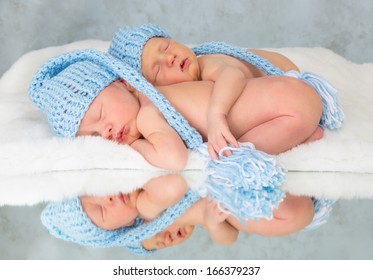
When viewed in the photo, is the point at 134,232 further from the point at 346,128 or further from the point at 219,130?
the point at 346,128

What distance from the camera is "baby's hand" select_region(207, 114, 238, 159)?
1.74m

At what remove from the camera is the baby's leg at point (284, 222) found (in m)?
1.41

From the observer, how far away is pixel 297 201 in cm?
153

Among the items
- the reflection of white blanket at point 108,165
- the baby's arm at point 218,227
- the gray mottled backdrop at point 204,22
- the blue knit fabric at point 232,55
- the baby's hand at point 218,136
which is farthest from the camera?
the gray mottled backdrop at point 204,22

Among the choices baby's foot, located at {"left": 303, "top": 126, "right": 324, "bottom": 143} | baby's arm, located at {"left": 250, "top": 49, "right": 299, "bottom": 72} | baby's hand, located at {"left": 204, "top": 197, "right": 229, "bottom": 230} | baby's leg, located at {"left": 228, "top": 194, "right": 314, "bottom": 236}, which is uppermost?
baby's leg, located at {"left": 228, "top": 194, "right": 314, "bottom": 236}

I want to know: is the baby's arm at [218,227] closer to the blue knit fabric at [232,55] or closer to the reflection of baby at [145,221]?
the reflection of baby at [145,221]

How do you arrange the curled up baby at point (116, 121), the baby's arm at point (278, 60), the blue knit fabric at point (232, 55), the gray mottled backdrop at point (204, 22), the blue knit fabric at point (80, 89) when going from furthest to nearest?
the gray mottled backdrop at point (204, 22) < the baby's arm at point (278, 60) < the blue knit fabric at point (232, 55) < the blue knit fabric at point (80, 89) < the curled up baby at point (116, 121)

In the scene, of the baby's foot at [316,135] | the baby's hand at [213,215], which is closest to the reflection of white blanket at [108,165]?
the baby's foot at [316,135]

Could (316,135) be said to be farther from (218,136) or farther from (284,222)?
(284,222)

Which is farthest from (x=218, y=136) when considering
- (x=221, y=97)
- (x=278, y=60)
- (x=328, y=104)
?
(x=278, y=60)

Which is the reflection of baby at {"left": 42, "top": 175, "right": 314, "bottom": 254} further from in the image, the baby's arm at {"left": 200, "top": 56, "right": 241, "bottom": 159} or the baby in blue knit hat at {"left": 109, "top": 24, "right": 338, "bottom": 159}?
→ the baby in blue knit hat at {"left": 109, "top": 24, "right": 338, "bottom": 159}

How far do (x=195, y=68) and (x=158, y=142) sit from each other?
1.00 ft

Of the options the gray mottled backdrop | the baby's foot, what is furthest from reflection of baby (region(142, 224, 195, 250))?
the gray mottled backdrop
